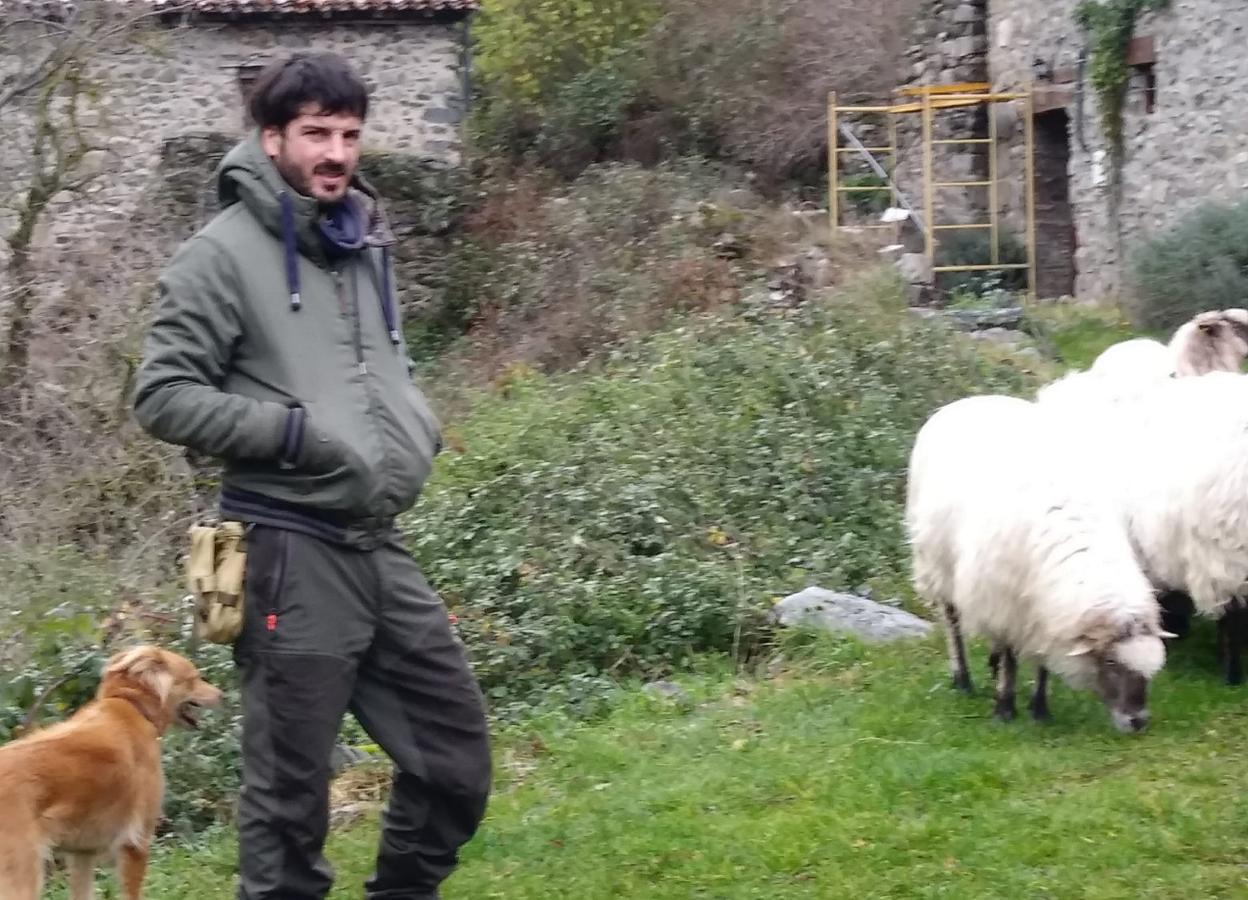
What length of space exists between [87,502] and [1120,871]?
320 inches

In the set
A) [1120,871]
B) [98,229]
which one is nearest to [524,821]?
[1120,871]

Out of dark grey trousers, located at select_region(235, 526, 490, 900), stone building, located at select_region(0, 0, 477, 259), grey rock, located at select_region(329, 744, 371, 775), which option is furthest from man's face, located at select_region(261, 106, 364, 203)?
stone building, located at select_region(0, 0, 477, 259)

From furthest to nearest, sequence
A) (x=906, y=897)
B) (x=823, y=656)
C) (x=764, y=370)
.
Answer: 1. (x=764, y=370)
2. (x=823, y=656)
3. (x=906, y=897)

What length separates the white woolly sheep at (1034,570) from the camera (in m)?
6.12

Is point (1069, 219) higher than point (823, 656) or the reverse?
higher

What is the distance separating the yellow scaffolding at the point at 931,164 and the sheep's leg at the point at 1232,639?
9.22 m

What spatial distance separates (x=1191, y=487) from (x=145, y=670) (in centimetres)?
454

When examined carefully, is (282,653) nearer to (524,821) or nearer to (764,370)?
(524,821)

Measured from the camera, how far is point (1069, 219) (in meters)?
18.4

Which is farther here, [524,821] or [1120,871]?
[524,821]

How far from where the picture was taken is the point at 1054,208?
60.2ft

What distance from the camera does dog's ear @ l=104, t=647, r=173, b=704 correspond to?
17.0 feet

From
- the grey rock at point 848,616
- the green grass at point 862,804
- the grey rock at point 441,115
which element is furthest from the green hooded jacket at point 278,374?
the grey rock at point 441,115

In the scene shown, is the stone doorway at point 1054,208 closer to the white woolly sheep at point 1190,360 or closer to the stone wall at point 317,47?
the stone wall at point 317,47
